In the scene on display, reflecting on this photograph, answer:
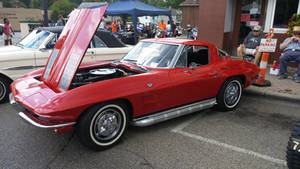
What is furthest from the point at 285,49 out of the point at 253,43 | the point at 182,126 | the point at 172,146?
the point at 172,146

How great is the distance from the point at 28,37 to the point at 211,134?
206 inches

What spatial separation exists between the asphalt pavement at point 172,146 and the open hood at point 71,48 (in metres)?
0.88

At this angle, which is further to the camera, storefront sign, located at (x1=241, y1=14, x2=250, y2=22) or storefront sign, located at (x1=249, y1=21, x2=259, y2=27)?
storefront sign, located at (x1=241, y1=14, x2=250, y2=22)

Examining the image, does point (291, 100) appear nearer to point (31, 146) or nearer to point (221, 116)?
point (221, 116)

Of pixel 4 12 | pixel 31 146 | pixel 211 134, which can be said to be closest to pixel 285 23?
pixel 211 134

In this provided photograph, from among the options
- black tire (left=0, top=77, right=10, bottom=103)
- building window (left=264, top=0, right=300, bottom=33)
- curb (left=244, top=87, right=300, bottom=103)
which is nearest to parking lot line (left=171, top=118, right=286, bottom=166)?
curb (left=244, top=87, right=300, bottom=103)

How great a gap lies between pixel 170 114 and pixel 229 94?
1645 mm

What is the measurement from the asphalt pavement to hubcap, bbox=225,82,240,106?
0.38 metres

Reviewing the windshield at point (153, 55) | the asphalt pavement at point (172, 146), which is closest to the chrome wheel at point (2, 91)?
the asphalt pavement at point (172, 146)

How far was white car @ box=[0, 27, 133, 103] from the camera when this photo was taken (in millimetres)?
5074

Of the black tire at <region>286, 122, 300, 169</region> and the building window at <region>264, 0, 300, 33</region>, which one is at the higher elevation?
the building window at <region>264, 0, 300, 33</region>

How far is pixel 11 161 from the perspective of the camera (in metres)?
2.94

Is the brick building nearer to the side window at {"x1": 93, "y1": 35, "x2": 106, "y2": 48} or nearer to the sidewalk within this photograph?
the sidewalk

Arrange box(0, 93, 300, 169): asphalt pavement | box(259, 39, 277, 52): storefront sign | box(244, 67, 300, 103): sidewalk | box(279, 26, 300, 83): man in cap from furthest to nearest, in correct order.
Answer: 1. box(279, 26, 300, 83): man in cap
2. box(259, 39, 277, 52): storefront sign
3. box(244, 67, 300, 103): sidewalk
4. box(0, 93, 300, 169): asphalt pavement
